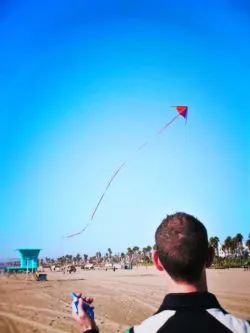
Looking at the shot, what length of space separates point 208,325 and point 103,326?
310 inches

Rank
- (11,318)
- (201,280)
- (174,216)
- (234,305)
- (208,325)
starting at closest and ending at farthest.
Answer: (208,325), (201,280), (174,216), (11,318), (234,305)

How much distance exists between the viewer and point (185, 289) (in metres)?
1.64

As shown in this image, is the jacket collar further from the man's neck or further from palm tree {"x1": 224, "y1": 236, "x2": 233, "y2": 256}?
palm tree {"x1": 224, "y1": 236, "x2": 233, "y2": 256}

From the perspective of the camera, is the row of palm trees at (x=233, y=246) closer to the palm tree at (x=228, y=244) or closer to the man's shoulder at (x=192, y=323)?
the palm tree at (x=228, y=244)

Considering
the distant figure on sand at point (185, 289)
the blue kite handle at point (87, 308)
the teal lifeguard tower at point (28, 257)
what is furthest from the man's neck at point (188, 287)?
the teal lifeguard tower at point (28, 257)

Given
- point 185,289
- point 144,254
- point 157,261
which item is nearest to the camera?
point 185,289

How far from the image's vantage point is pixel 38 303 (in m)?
12.9

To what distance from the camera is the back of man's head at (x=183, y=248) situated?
166 centimetres

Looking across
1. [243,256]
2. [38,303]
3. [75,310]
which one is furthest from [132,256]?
[75,310]

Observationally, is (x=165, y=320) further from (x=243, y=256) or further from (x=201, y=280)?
(x=243, y=256)

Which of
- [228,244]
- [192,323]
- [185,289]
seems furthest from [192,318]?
[228,244]

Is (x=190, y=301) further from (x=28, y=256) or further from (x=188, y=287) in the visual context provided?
(x=28, y=256)

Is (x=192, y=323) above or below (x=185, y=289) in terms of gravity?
below

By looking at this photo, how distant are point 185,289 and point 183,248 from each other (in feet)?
0.59
